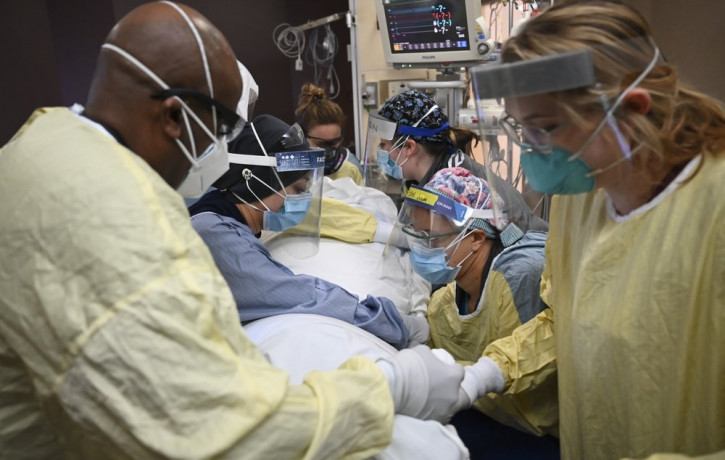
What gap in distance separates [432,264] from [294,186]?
59cm

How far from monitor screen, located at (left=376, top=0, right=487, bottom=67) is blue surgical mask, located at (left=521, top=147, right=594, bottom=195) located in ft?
6.95

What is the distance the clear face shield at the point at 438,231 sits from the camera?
1.86 meters

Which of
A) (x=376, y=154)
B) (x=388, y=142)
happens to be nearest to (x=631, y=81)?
(x=388, y=142)

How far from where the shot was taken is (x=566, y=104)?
1.02m

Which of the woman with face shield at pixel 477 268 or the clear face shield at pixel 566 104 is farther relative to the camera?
the woman with face shield at pixel 477 268

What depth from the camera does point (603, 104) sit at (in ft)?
3.27

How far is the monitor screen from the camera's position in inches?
122

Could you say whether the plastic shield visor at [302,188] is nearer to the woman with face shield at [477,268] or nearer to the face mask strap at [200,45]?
the woman with face shield at [477,268]

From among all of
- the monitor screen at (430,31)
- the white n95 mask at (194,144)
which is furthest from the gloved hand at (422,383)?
the monitor screen at (430,31)

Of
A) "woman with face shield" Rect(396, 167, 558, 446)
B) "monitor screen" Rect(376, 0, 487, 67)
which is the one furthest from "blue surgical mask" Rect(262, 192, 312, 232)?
"monitor screen" Rect(376, 0, 487, 67)

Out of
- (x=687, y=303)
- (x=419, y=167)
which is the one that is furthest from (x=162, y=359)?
(x=419, y=167)

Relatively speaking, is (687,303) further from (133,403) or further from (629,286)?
(133,403)

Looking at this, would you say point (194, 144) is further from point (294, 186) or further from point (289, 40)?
point (289, 40)

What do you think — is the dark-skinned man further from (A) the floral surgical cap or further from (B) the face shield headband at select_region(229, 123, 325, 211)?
(B) the face shield headband at select_region(229, 123, 325, 211)
